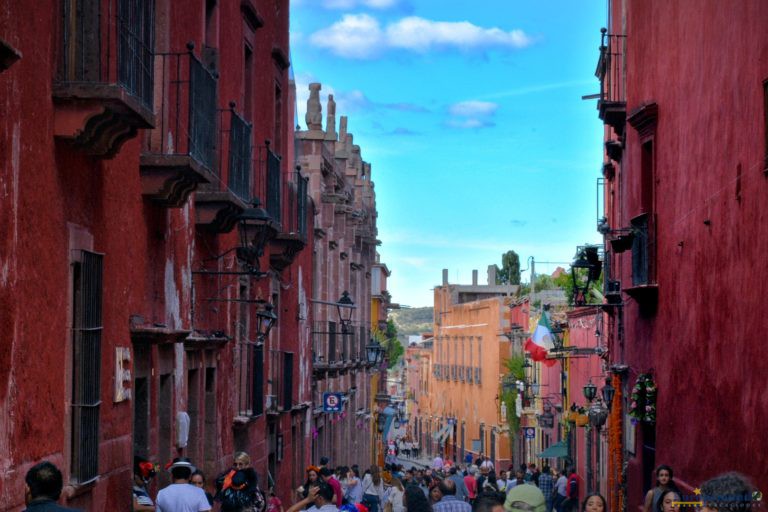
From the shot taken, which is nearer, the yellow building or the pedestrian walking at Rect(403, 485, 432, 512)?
the pedestrian walking at Rect(403, 485, 432, 512)

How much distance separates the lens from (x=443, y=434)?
263 feet

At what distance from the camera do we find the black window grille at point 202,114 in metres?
13.8

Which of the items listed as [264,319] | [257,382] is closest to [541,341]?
[264,319]

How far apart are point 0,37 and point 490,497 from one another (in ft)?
13.4

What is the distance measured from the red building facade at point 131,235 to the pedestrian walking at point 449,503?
2765 millimetres

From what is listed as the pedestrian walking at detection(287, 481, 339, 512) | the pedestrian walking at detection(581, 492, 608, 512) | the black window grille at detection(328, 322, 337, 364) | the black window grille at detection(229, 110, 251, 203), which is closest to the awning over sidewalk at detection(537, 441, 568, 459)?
the black window grille at detection(328, 322, 337, 364)

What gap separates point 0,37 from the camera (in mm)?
8125

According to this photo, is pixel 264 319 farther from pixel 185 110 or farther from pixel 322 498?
pixel 322 498

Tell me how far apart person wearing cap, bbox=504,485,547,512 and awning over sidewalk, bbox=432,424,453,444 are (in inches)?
2759

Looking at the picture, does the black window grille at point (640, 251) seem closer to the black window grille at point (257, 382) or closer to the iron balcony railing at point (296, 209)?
the iron balcony railing at point (296, 209)

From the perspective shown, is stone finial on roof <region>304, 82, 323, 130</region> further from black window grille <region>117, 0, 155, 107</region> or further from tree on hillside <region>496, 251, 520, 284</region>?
tree on hillside <region>496, 251, 520, 284</region>

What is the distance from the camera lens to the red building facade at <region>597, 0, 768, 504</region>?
43.5ft

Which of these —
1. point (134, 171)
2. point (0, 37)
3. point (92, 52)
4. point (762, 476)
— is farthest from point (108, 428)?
point (762, 476)

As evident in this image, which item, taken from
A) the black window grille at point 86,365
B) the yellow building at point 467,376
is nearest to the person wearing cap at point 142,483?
the black window grille at point 86,365
